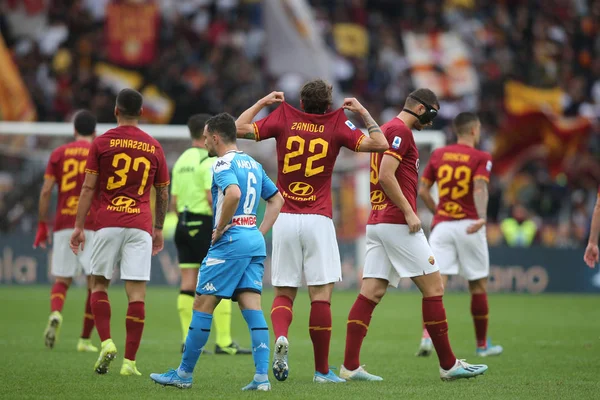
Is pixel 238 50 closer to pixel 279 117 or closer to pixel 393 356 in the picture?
pixel 393 356

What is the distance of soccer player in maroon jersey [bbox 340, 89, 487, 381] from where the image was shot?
9.22m

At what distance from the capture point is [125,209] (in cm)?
959

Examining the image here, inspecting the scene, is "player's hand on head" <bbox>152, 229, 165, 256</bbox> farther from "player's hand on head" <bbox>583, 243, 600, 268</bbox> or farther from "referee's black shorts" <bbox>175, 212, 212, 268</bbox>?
"player's hand on head" <bbox>583, 243, 600, 268</bbox>

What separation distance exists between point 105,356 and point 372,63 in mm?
22335

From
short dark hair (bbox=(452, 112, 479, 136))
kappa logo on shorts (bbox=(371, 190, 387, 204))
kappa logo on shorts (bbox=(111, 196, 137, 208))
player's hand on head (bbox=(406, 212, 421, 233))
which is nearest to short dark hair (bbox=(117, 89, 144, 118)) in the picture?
kappa logo on shorts (bbox=(111, 196, 137, 208))

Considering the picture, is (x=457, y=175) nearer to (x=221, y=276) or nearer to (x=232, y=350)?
(x=232, y=350)

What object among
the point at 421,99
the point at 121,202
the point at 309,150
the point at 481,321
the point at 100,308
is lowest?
the point at 481,321

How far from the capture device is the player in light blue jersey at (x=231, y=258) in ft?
27.3

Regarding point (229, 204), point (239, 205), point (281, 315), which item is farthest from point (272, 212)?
point (281, 315)

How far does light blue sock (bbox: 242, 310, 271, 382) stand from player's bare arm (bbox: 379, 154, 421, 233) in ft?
5.42

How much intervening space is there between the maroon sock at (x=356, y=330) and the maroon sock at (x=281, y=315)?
658mm

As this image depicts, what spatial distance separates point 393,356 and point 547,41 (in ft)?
74.4

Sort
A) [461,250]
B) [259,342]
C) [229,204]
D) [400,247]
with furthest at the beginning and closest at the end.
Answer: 1. [461,250]
2. [400,247]
3. [259,342]
4. [229,204]

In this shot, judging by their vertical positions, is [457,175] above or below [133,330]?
above
